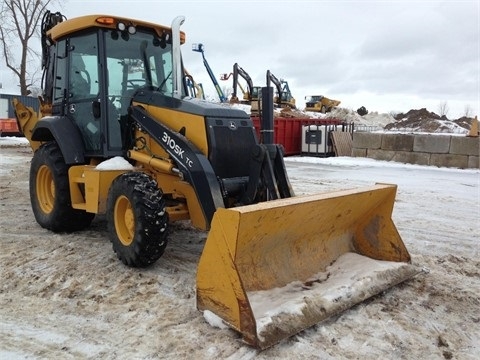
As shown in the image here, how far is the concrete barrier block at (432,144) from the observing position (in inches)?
588

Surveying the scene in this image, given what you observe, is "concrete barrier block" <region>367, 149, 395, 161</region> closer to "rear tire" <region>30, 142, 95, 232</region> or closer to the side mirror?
"rear tire" <region>30, 142, 95, 232</region>

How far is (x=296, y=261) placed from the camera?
393cm

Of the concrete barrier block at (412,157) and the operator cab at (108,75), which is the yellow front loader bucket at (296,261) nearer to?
the operator cab at (108,75)

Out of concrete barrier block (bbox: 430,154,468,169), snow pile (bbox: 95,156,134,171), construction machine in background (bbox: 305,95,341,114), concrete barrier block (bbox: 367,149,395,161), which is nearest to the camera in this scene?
snow pile (bbox: 95,156,134,171)

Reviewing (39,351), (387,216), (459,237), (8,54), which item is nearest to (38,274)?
(39,351)

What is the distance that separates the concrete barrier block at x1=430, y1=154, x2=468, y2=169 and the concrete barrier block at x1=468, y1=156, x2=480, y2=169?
0.11 m

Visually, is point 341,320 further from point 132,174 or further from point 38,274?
point 38,274

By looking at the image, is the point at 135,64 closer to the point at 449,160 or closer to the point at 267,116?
the point at 267,116

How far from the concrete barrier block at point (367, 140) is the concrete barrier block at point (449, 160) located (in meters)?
2.03

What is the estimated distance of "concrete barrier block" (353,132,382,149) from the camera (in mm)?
16688

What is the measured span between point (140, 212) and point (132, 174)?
48 cm

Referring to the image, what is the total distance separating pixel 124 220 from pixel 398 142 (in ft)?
44.1

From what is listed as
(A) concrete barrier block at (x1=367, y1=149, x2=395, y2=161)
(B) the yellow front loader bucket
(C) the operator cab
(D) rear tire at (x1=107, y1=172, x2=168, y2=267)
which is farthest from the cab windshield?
(A) concrete barrier block at (x1=367, y1=149, x2=395, y2=161)

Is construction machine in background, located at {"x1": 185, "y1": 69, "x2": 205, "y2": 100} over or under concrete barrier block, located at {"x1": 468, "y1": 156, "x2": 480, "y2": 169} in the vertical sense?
over
